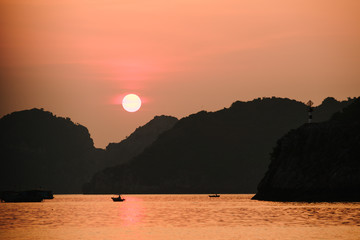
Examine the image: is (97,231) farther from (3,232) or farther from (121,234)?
(3,232)

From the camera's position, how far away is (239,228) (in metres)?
116

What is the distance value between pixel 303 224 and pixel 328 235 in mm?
22511

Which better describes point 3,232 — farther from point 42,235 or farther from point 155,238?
point 155,238

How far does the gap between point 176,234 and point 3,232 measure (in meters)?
27.9

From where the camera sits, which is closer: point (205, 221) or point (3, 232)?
point (3, 232)

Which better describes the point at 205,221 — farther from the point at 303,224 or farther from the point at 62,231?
the point at 62,231

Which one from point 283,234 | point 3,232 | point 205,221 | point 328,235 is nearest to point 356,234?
point 328,235

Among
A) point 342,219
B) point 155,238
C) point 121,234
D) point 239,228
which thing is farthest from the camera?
point 342,219

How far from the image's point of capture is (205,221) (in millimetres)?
135375

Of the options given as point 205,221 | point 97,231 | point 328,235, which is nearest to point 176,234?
point 97,231

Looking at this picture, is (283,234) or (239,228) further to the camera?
(239,228)

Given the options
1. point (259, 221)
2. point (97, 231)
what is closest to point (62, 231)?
point (97, 231)

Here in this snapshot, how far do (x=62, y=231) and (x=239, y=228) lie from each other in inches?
1135

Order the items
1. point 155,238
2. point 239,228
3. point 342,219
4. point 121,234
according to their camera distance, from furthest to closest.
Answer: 1. point 342,219
2. point 239,228
3. point 121,234
4. point 155,238
